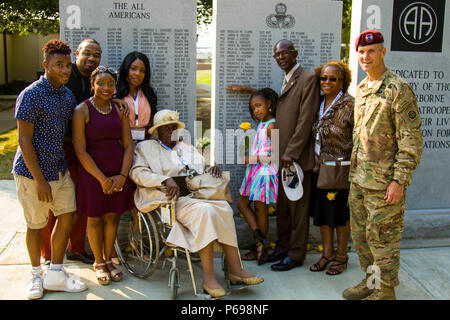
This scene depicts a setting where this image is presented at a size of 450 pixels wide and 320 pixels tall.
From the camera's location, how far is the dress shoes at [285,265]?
3932 mm

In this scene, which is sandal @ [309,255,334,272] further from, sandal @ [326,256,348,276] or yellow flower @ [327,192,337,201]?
yellow flower @ [327,192,337,201]

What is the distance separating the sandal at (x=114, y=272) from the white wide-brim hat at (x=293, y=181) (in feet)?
5.29

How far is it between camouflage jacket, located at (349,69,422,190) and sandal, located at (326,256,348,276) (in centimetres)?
96

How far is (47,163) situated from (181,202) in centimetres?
106

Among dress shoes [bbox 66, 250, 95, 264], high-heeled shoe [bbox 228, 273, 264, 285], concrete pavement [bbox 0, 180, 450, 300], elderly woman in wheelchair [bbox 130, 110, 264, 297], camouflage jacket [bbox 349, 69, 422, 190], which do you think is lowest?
concrete pavement [bbox 0, 180, 450, 300]

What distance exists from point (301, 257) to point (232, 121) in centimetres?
160

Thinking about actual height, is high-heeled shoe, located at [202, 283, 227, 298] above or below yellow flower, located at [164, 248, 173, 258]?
above

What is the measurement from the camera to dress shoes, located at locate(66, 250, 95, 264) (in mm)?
4066

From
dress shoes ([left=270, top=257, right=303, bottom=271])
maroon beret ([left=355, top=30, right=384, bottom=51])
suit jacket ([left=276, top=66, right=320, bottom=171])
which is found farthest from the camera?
dress shoes ([left=270, top=257, right=303, bottom=271])

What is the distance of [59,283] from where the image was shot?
3471 mm

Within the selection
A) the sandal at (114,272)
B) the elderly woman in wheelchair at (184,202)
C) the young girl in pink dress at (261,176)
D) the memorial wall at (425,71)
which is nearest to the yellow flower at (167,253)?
the sandal at (114,272)

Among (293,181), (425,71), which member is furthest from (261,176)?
(425,71)

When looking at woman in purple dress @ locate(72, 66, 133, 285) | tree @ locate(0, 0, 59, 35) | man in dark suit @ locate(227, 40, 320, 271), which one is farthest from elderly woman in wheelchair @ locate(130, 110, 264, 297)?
tree @ locate(0, 0, 59, 35)

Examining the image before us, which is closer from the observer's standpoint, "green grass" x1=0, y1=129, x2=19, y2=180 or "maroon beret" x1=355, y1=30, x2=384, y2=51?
"maroon beret" x1=355, y1=30, x2=384, y2=51
